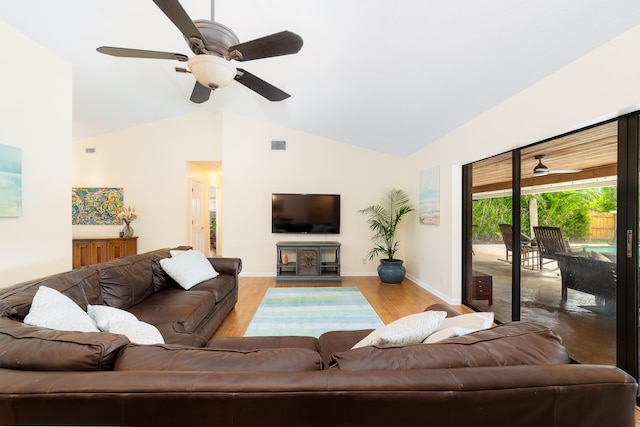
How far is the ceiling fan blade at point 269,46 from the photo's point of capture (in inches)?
67.9

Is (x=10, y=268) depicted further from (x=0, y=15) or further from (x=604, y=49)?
(x=604, y=49)

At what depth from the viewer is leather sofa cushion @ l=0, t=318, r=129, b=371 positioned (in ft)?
2.81

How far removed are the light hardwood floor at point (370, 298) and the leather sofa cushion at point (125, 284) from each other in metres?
0.84

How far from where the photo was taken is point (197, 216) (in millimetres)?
6148

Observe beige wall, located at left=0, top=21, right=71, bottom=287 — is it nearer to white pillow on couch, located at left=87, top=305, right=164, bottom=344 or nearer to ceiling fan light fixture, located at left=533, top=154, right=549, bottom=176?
white pillow on couch, located at left=87, top=305, right=164, bottom=344

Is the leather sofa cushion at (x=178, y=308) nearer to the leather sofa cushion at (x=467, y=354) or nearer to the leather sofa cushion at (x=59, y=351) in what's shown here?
the leather sofa cushion at (x=59, y=351)

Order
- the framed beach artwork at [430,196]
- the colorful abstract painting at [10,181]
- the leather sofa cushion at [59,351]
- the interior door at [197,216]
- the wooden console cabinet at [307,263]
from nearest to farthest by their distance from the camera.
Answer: the leather sofa cushion at [59,351]
the colorful abstract painting at [10,181]
the framed beach artwork at [430,196]
the wooden console cabinet at [307,263]
the interior door at [197,216]

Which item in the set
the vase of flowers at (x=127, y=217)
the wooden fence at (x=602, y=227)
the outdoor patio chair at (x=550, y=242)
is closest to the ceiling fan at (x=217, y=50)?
the wooden fence at (x=602, y=227)

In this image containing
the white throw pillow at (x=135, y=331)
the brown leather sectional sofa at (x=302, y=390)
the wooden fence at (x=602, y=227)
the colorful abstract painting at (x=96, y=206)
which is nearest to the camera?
the brown leather sectional sofa at (x=302, y=390)

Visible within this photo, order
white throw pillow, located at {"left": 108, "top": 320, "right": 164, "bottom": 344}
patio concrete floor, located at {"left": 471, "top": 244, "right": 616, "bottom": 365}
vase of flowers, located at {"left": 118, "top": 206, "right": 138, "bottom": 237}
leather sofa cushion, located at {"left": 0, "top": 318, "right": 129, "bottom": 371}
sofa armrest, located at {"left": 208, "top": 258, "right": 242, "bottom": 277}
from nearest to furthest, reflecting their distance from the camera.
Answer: leather sofa cushion, located at {"left": 0, "top": 318, "right": 129, "bottom": 371} < white throw pillow, located at {"left": 108, "top": 320, "right": 164, "bottom": 344} < patio concrete floor, located at {"left": 471, "top": 244, "right": 616, "bottom": 365} < sofa armrest, located at {"left": 208, "top": 258, "right": 242, "bottom": 277} < vase of flowers, located at {"left": 118, "top": 206, "right": 138, "bottom": 237}

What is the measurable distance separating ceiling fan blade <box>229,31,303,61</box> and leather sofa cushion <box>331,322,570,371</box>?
1.84 m

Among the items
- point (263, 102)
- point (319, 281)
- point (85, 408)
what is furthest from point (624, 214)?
point (263, 102)

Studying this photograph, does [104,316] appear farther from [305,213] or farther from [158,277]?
[305,213]

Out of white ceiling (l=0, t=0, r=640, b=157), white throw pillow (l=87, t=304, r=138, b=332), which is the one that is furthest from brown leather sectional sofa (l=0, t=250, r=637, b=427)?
white ceiling (l=0, t=0, r=640, b=157)
